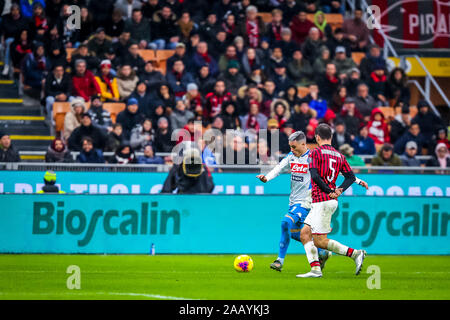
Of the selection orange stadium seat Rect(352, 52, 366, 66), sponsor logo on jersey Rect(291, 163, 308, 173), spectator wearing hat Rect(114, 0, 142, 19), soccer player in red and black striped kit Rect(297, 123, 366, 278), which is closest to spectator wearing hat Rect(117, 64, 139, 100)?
spectator wearing hat Rect(114, 0, 142, 19)

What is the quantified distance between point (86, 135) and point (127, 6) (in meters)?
5.62

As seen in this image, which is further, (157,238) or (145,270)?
(157,238)

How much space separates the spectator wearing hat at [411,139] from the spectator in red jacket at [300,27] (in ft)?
14.5

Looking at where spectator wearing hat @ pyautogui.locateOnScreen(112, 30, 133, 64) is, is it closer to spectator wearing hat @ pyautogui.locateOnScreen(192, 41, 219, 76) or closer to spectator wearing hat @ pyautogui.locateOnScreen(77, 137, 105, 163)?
spectator wearing hat @ pyautogui.locateOnScreen(192, 41, 219, 76)

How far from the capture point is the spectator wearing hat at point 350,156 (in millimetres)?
20141

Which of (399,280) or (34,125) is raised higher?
(34,125)

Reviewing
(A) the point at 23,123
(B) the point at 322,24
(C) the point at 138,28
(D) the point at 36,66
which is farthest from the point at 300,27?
(A) the point at 23,123

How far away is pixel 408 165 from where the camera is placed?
21516 millimetres

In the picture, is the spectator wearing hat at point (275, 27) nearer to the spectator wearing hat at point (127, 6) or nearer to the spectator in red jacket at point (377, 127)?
the spectator wearing hat at point (127, 6)

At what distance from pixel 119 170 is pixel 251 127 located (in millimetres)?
3669

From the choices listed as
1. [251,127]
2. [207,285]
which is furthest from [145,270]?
[251,127]

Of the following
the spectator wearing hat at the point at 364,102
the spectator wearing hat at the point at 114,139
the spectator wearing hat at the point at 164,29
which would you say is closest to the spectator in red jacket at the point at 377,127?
the spectator wearing hat at the point at 364,102

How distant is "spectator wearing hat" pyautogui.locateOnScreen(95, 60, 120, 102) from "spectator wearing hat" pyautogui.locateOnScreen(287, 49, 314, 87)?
4878 mm
